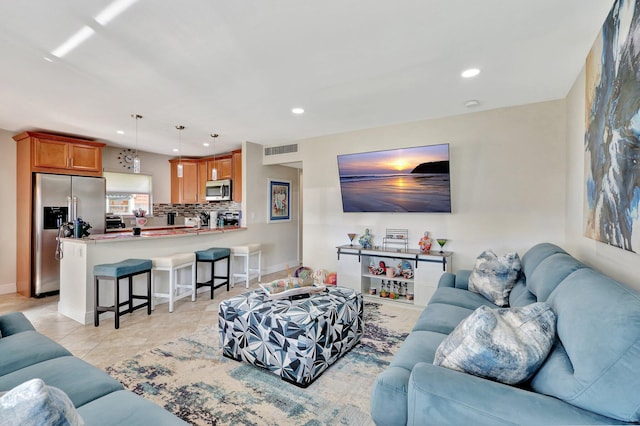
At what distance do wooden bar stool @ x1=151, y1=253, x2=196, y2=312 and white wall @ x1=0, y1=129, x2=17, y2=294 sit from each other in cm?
265

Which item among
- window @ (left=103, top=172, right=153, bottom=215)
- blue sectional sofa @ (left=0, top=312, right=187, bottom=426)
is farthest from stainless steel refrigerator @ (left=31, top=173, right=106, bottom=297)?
blue sectional sofa @ (left=0, top=312, right=187, bottom=426)

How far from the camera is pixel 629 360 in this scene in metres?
0.91

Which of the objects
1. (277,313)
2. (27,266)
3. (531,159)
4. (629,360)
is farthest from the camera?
(27,266)

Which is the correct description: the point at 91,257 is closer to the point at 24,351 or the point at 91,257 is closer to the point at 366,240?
the point at 24,351

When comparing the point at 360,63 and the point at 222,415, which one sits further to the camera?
the point at 360,63

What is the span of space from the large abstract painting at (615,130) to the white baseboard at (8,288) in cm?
713

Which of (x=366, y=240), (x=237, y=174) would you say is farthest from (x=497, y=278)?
(x=237, y=174)

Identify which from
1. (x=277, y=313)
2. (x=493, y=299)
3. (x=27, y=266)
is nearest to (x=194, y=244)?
(x=27, y=266)

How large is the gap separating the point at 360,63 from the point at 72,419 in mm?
2685

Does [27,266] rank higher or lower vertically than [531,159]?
lower

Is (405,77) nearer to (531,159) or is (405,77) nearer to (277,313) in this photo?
(531,159)

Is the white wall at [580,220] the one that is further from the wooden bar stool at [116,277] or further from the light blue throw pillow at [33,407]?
the wooden bar stool at [116,277]

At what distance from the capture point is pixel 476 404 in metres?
1.05

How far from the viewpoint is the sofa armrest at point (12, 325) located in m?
1.87
